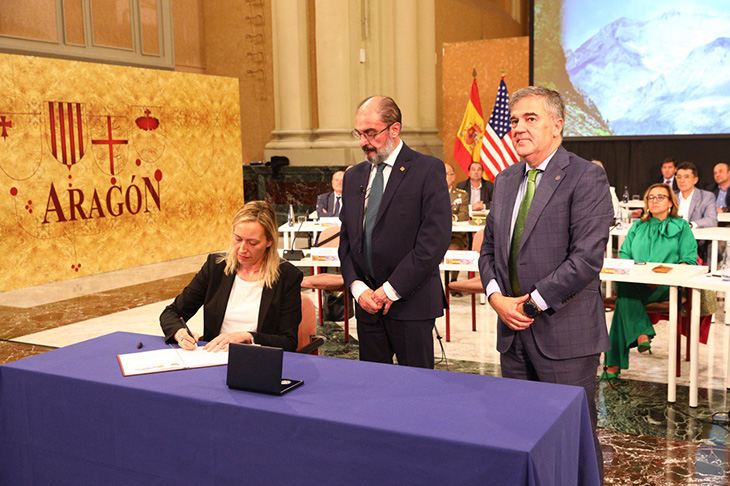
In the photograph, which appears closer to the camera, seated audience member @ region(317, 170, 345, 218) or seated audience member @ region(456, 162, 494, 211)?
seated audience member @ region(317, 170, 345, 218)

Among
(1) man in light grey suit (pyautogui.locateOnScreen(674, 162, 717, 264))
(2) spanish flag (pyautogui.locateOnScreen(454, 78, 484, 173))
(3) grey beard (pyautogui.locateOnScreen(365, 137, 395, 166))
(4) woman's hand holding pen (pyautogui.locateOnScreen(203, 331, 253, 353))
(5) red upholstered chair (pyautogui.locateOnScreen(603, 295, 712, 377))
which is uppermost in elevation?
(2) spanish flag (pyautogui.locateOnScreen(454, 78, 484, 173))

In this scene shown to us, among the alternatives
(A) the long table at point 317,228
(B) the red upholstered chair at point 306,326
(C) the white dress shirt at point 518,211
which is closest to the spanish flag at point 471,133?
(A) the long table at point 317,228

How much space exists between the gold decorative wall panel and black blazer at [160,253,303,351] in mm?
5902

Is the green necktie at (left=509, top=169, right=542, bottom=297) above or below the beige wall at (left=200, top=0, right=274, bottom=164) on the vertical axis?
below

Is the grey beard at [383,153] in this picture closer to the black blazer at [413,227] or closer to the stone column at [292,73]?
the black blazer at [413,227]

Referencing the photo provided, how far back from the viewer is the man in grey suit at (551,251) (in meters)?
2.60

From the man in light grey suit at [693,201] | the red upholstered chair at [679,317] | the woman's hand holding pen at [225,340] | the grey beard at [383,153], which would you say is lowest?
the red upholstered chair at [679,317]

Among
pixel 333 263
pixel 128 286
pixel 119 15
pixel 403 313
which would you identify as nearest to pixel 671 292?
pixel 403 313

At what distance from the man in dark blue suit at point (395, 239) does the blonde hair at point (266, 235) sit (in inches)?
13.6

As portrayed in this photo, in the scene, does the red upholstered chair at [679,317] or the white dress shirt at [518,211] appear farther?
the red upholstered chair at [679,317]

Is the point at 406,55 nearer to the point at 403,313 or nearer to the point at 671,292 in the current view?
the point at 671,292

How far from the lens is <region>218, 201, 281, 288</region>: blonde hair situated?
313cm

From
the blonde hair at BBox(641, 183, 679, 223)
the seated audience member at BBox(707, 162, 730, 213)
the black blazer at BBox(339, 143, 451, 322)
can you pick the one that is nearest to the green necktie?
the black blazer at BBox(339, 143, 451, 322)

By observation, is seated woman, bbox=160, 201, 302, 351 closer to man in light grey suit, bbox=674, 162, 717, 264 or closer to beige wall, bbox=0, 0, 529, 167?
man in light grey suit, bbox=674, 162, 717, 264
